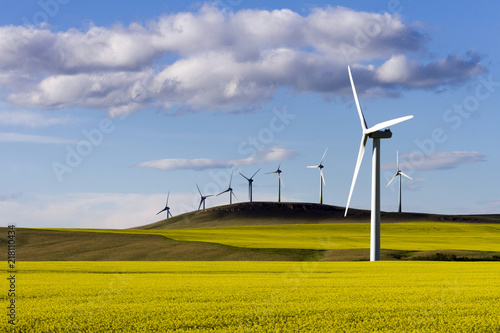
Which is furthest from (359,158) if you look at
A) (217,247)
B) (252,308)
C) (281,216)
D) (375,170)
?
(281,216)

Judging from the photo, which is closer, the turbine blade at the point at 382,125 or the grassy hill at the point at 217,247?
the turbine blade at the point at 382,125

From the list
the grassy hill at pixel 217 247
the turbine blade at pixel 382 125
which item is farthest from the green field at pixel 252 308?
the grassy hill at pixel 217 247

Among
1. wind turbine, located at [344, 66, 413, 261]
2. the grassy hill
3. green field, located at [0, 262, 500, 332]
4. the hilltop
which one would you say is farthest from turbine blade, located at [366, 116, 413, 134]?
the hilltop

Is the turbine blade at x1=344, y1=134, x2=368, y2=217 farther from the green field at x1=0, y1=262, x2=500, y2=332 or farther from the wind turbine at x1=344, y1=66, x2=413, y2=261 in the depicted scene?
the green field at x1=0, y1=262, x2=500, y2=332

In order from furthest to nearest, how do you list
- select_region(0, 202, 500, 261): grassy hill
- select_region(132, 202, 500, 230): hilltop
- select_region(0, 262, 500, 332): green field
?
select_region(132, 202, 500, 230): hilltop
select_region(0, 202, 500, 261): grassy hill
select_region(0, 262, 500, 332): green field

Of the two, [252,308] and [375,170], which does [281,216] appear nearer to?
[375,170]

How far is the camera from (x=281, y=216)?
169m

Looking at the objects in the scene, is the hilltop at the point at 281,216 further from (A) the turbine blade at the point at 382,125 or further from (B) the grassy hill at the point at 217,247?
(A) the turbine blade at the point at 382,125

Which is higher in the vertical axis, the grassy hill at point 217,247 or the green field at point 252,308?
the green field at point 252,308

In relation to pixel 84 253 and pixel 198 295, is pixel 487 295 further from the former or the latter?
pixel 84 253

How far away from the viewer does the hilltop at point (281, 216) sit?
162 m

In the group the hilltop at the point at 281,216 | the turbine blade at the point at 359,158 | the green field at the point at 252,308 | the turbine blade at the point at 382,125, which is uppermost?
the turbine blade at the point at 382,125

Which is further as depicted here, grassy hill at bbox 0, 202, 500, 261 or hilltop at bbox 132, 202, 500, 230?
hilltop at bbox 132, 202, 500, 230

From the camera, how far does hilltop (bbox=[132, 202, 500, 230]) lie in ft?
532
